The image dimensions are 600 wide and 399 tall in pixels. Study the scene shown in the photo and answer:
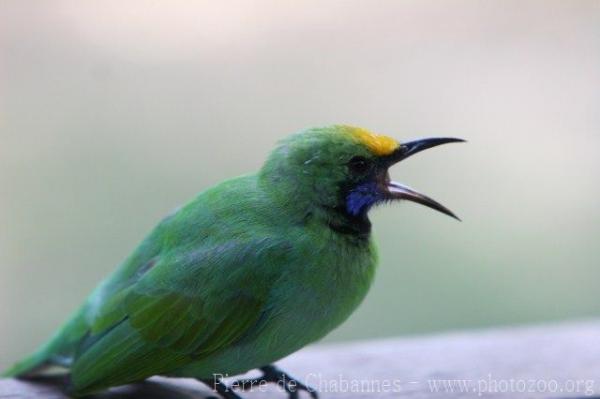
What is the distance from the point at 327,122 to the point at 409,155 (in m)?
1.00

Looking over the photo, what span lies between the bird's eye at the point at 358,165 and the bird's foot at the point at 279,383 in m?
0.69

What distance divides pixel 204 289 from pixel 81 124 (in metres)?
1.63

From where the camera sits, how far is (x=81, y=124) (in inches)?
150

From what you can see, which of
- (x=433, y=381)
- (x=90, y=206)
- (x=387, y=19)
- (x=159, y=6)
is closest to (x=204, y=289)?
(x=433, y=381)

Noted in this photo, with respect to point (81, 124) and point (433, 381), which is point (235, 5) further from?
point (433, 381)

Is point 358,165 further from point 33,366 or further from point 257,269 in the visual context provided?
point 33,366

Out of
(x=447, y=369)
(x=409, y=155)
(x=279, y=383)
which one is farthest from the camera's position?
(x=447, y=369)

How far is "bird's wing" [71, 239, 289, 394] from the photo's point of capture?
240 centimetres

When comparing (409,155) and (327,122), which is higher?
(327,122)

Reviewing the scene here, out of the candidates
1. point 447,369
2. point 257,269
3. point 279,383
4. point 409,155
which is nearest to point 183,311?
point 257,269

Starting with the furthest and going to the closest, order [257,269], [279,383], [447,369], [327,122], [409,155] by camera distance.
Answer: [327,122] < [447,369] < [279,383] < [409,155] < [257,269]

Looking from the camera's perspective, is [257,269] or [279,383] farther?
[279,383]

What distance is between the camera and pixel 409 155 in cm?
250

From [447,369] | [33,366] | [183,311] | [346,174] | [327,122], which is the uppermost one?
[327,122]
